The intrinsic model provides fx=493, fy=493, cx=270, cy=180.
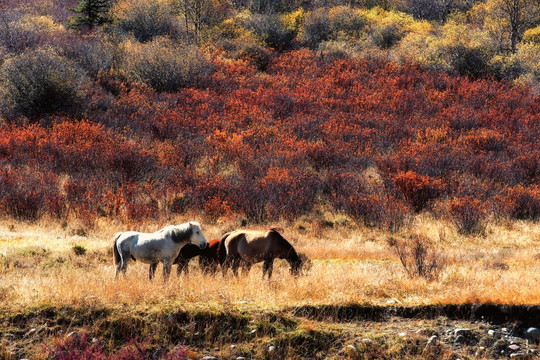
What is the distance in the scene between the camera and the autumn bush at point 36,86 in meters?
20.7

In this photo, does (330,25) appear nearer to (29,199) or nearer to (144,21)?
(144,21)

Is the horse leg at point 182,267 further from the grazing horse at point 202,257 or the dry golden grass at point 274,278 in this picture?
the dry golden grass at point 274,278

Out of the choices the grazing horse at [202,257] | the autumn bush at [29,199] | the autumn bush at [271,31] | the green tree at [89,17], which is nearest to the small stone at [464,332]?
the grazing horse at [202,257]

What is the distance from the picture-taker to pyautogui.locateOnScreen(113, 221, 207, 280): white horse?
26.0 feet

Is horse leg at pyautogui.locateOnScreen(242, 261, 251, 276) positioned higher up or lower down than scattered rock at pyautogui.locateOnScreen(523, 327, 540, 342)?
lower down

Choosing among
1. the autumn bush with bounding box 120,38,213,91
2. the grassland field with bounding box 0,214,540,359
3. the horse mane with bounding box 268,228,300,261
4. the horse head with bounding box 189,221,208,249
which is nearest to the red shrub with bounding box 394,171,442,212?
the grassland field with bounding box 0,214,540,359

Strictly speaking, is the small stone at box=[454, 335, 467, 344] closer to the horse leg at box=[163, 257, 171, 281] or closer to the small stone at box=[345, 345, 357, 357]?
the small stone at box=[345, 345, 357, 357]

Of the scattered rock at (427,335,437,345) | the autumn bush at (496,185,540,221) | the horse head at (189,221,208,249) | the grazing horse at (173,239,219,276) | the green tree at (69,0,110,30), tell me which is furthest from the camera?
the green tree at (69,0,110,30)

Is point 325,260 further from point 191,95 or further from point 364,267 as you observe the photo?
point 191,95

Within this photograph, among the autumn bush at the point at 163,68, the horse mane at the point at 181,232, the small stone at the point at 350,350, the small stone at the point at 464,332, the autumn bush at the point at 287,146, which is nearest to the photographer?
the small stone at the point at 350,350

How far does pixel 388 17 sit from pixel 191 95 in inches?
859

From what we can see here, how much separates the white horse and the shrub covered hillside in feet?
17.2

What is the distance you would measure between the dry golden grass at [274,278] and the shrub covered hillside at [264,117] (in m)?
1.77

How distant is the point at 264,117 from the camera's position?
2134cm
